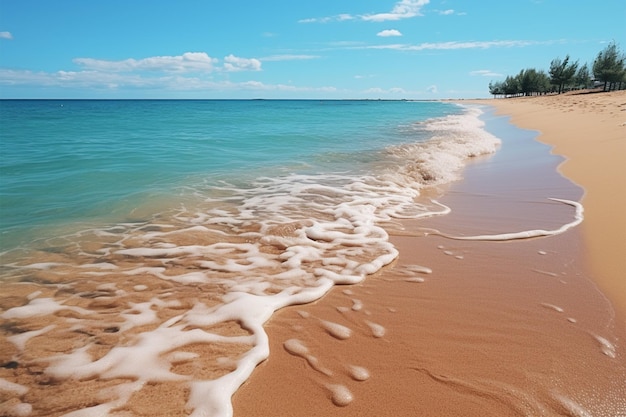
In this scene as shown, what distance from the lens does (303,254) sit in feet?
13.9

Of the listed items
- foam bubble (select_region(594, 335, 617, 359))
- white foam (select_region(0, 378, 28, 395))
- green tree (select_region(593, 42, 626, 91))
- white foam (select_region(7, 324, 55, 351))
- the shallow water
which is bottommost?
white foam (select_region(7, 324, 55, 351))

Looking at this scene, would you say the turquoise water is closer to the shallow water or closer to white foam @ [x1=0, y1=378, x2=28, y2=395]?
the shallow water

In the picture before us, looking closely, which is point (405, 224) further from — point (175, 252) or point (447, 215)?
point (175, 252)

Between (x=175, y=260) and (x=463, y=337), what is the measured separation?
3101mm

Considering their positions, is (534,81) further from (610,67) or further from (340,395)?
(340,395)

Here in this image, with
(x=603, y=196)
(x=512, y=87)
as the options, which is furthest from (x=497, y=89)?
(x=603, y=196)

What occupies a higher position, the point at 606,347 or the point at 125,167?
the point at 125,167

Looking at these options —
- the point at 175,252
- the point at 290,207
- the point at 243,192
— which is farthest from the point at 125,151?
the point at 175,252

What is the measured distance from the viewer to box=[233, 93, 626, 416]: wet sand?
6.75 ft

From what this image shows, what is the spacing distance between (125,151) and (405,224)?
11443mm

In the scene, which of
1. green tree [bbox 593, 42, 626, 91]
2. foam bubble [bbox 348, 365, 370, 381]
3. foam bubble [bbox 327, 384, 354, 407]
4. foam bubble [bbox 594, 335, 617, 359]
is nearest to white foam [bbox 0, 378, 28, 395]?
foam bubble [bbox 327, 384, 354, 407]

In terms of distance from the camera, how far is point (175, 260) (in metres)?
4.18

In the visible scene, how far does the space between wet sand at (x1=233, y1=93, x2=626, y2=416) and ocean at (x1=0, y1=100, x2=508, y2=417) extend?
9.3 inches

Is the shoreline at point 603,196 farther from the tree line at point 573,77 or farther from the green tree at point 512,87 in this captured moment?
the green tree at point 512,87
